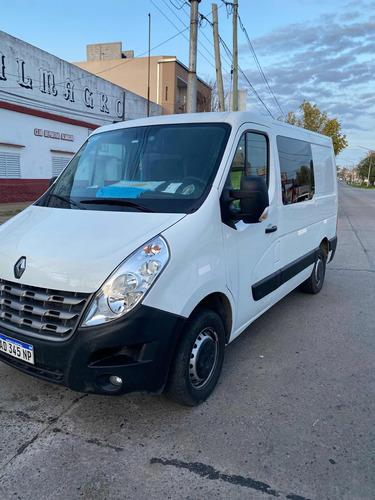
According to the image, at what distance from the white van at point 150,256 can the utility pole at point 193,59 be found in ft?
29.2

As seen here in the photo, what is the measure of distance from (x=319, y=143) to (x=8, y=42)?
1446cm

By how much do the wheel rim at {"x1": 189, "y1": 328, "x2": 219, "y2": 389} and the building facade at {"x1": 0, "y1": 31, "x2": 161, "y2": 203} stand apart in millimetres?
15272

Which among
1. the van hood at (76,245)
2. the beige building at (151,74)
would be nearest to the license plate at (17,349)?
the van hood at (76,245)

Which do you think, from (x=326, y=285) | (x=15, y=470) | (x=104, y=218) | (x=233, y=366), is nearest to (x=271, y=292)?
(x=233, y=366)

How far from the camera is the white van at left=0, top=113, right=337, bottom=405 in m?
2.29

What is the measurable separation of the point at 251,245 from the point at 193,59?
1079cm

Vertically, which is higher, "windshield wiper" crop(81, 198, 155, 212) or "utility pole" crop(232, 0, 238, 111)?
"utility pole" crop(232, 0, 238, 111)

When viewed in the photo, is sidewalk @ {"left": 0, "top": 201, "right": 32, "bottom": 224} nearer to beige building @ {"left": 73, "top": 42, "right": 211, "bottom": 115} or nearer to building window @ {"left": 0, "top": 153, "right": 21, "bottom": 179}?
building window @ {"left": 0, "top": 153, "right": 21, "bottom": 179}

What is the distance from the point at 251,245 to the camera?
10.8 ft

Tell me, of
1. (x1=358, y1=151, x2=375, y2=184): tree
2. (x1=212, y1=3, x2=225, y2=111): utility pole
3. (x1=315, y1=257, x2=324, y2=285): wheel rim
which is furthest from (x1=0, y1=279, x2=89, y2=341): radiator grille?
(x1=358, y1=151, x2=375, y2=184): tree

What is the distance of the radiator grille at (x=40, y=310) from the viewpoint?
230 cm

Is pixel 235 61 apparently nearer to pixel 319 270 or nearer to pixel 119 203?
pixel 319 270

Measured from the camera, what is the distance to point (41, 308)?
2385 mm

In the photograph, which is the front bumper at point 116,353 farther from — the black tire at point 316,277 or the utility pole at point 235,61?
the utility pole at point 235,61
